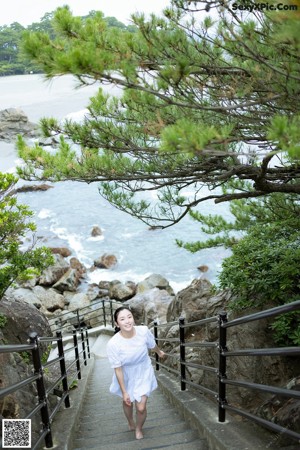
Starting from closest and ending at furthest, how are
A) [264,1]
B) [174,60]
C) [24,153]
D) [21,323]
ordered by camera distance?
[264,1], [174,60], [24,153], [21,323]

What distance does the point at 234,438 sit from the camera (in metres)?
2.89

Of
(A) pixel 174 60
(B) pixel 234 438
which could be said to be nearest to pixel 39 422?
(B) pixel 234 438

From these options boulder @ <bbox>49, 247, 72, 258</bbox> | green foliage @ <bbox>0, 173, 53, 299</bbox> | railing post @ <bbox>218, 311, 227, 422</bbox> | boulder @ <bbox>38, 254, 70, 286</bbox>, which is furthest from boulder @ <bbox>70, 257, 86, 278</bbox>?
railing post @ <bbox>218, 311, 227, 422</bbox>

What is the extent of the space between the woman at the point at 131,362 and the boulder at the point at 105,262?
17947 millimetres

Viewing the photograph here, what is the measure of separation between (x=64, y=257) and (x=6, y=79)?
191 feet

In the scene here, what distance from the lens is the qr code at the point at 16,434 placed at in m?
2.81

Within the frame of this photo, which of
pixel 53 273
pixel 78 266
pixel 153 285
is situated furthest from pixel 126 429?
pixel 78 266

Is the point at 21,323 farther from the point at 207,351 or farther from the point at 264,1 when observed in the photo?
the point at 264,1

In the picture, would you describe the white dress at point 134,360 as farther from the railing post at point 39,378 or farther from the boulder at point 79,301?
the boulder at point 79,301

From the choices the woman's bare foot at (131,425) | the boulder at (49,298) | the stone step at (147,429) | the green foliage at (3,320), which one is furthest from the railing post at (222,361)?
the boulder at (49,298)

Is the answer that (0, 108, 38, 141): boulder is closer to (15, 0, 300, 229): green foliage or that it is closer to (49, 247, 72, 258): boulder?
(49, 247, 72, 258): boulder

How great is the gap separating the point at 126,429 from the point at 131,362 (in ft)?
2.57

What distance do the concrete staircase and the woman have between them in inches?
7.0

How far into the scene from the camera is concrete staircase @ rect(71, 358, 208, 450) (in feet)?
11.1
